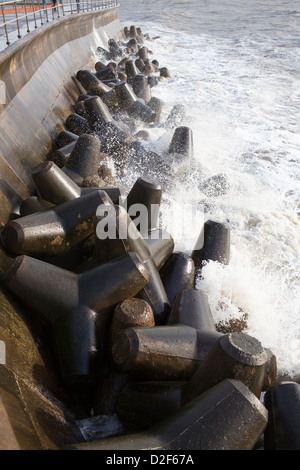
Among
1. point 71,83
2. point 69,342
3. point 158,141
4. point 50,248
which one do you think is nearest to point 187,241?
point 50,248

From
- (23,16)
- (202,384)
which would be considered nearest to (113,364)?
(202,384)

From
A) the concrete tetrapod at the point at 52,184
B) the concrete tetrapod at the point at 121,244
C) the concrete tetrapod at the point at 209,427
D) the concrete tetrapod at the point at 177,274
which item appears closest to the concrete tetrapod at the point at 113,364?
the concrete tetrapod at the point at 121,244

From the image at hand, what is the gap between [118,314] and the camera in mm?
2377

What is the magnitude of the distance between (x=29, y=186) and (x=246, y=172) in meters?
3.60

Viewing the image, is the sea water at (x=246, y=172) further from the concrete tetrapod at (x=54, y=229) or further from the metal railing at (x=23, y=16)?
the metal railing at (x=23, y=16)

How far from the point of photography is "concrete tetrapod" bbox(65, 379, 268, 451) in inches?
63.8

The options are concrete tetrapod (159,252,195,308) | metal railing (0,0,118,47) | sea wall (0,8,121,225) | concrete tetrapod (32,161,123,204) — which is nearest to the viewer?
concrete tetrapod (159,252,195,308)

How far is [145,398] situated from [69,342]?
1.75 ft

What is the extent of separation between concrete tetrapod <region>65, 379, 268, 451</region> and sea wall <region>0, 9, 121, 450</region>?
263 mm

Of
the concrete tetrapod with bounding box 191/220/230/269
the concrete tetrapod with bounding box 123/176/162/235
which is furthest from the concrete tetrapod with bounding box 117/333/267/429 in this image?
the concrete tetrapod with bounding box 123/176/162/235

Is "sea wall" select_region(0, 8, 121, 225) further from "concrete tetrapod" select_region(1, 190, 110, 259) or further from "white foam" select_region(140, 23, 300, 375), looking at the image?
"white foam" select_region(140, 23, 300, 375)

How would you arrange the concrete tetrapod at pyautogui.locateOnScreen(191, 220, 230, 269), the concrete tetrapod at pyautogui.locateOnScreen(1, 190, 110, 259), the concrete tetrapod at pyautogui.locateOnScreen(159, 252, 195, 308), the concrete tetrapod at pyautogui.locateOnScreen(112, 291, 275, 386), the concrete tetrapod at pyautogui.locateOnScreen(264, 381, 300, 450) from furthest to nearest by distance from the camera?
the concrete tetrapod at pyautogui.locateOnScreen(191, 220, 230, 269), the concrete tetrapod at pyautogui.locateOnScreen(159, 252, 195, 308), the concrete tetrapod at pyautogui.locateOnScreen(1, 190, 110, 259), the concrete tetrapod at pyautogui.locateOnScreen(112, 291, 275, 386), the concrete tetrapod at pyautogui.locateOnScreen(264, 381, 300, 450)

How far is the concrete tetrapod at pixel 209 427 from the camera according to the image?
5.32 ft

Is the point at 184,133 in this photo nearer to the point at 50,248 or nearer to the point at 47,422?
the point at 50,248
